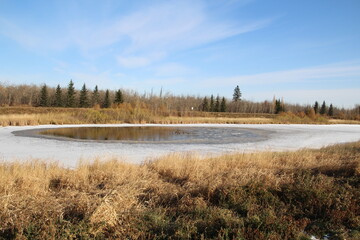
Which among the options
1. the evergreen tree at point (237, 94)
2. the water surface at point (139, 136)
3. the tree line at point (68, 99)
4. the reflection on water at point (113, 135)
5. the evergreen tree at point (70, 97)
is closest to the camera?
the water surface at point (139, 136)

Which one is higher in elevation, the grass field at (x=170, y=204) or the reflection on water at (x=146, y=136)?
the grass field at (x=170, y=204)

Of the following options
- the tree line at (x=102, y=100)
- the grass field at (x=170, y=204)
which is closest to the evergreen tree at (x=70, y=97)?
the tree line at (x=102, y=100)

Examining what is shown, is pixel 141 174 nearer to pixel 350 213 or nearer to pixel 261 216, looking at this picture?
pixel 261 216

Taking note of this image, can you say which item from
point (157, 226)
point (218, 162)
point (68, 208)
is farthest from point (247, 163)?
point (68, 208)

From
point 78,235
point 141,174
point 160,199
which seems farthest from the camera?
point 141,174

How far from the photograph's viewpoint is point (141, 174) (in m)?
5.89

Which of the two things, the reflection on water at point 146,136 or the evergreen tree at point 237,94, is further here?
the evergreen tree at point 237,94

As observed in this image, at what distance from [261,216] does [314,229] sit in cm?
71

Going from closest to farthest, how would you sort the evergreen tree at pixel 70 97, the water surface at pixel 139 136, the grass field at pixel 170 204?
the grass field at pixel 170 204, the water surface at pixel 139 136, the evergreen tree at pixel 70 97

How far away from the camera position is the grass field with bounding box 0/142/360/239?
3.22 metres

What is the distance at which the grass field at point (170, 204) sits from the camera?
10.6ft

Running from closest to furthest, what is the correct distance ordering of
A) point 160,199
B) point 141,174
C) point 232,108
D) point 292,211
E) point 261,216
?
point 261,216 → point 292,211 → point 160,199 → point 141,174 → point 232,108

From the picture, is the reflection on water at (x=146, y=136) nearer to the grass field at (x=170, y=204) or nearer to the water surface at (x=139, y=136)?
the water surface at (x=139, y=136)

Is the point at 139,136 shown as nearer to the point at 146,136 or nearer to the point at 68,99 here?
the point at 146,136
